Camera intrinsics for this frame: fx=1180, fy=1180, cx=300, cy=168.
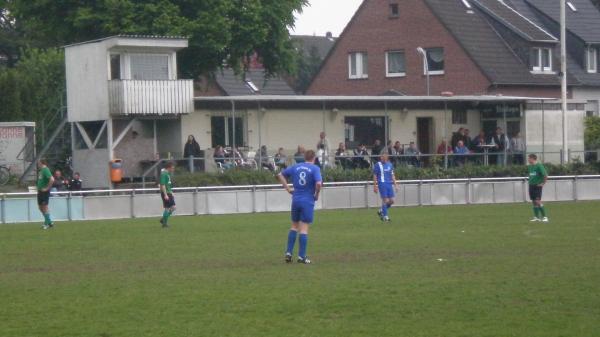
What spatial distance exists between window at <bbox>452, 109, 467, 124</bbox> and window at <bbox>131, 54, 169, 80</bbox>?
13144 mm

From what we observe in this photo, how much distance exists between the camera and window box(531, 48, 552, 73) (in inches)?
2552

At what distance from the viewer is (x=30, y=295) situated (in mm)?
15430

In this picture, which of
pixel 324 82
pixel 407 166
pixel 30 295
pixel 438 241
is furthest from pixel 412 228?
pixel 324 82

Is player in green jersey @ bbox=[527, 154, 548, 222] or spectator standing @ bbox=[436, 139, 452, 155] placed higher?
spectator standing @ bbox=[436, 139, 452, 155]

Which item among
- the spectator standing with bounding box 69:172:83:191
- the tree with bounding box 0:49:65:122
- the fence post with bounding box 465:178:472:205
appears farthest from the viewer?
the tree with bounding box 0:49:65:122

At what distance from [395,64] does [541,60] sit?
812 centimetres

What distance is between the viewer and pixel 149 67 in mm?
44219

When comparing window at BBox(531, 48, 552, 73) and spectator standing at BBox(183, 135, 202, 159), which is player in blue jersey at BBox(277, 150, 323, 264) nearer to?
spectator standing at BBox(183, 135, 202, 159)

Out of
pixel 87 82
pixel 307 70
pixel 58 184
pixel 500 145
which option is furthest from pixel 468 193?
pixel 307 70

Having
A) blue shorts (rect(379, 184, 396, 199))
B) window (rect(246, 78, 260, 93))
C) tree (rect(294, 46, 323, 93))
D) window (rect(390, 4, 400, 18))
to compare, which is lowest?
blue shorts (rect(379, 184, 396, 199))

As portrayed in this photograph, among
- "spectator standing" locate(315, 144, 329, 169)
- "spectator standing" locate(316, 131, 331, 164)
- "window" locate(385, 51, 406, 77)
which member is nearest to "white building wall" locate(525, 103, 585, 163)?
"spectator standing" locate(316, 131, 331, 164)

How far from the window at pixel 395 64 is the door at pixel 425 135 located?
15033 mm

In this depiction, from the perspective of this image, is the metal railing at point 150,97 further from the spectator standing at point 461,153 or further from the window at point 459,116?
the window at point 459,116

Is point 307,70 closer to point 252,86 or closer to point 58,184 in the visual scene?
point 252,86
